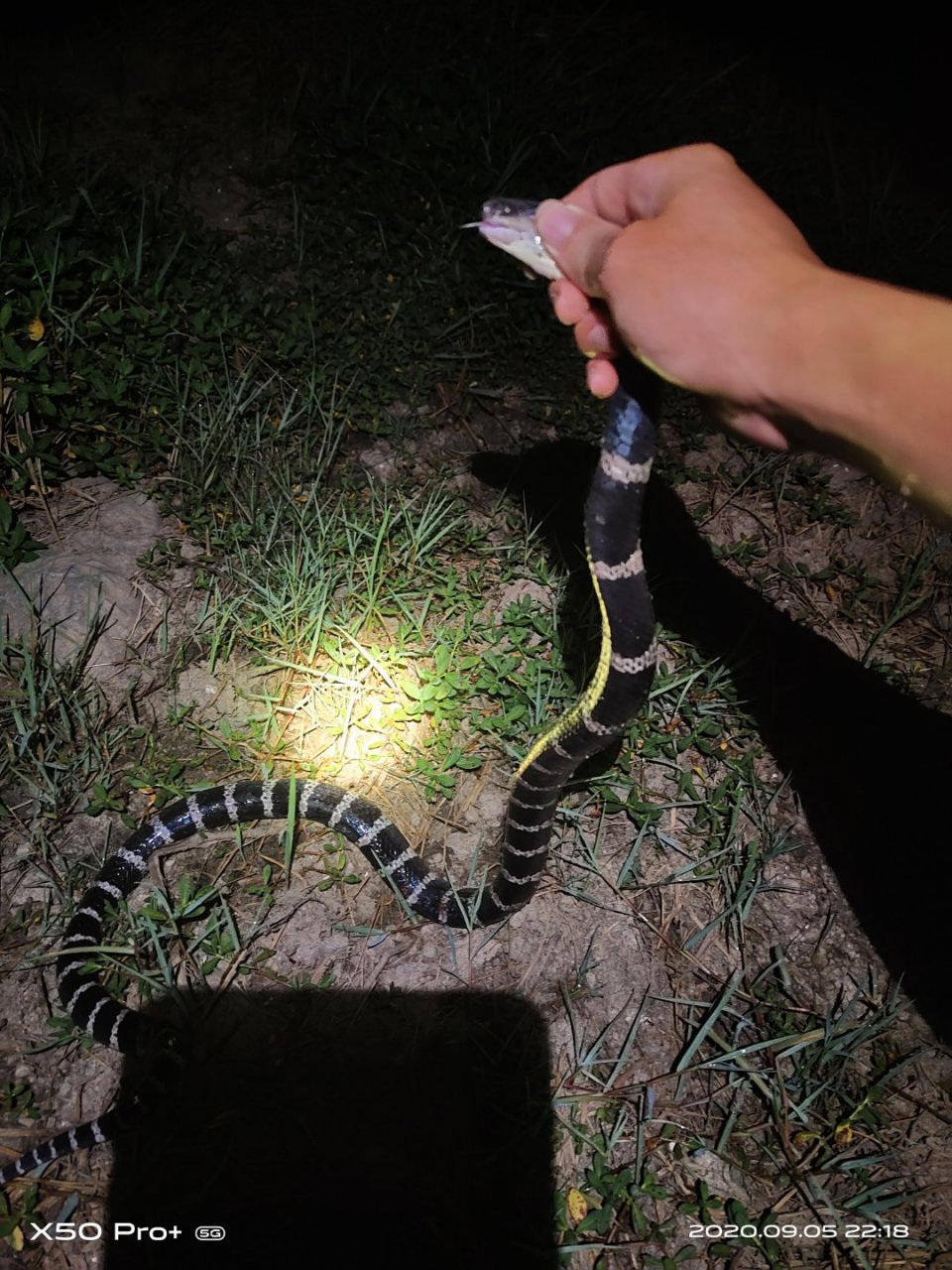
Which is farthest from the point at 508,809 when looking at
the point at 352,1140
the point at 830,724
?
the point at 830,724

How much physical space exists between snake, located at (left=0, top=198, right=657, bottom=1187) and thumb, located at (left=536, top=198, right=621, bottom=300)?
66 mm

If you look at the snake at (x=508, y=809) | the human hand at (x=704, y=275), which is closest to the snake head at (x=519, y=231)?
the snake at (x=508, y=809)

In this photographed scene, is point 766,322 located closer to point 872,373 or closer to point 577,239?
point 872,373

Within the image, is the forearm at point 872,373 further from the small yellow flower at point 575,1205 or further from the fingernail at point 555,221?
the small yellow flower at point 575,1205

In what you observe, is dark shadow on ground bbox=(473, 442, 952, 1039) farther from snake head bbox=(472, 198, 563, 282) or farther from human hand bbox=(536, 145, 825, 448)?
human hand bbox=(536, 145, 825, 448)

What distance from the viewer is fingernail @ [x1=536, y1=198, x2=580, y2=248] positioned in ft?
6.36

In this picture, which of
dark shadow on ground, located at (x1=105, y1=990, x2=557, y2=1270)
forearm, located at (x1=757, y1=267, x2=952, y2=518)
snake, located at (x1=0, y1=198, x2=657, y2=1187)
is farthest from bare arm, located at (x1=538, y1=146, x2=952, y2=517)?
dark shadow on ground, located at (x1=105, y1=990, x2=557, y2=1270)

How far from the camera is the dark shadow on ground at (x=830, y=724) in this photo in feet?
9.39

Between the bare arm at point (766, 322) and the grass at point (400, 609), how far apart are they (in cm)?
171

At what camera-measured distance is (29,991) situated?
8.50 ft

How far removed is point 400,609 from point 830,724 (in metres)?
1.88

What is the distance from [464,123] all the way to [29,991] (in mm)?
4740

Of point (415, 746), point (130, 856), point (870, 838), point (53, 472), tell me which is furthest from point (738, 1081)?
point (53, 472)

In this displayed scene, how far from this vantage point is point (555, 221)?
195 cm
